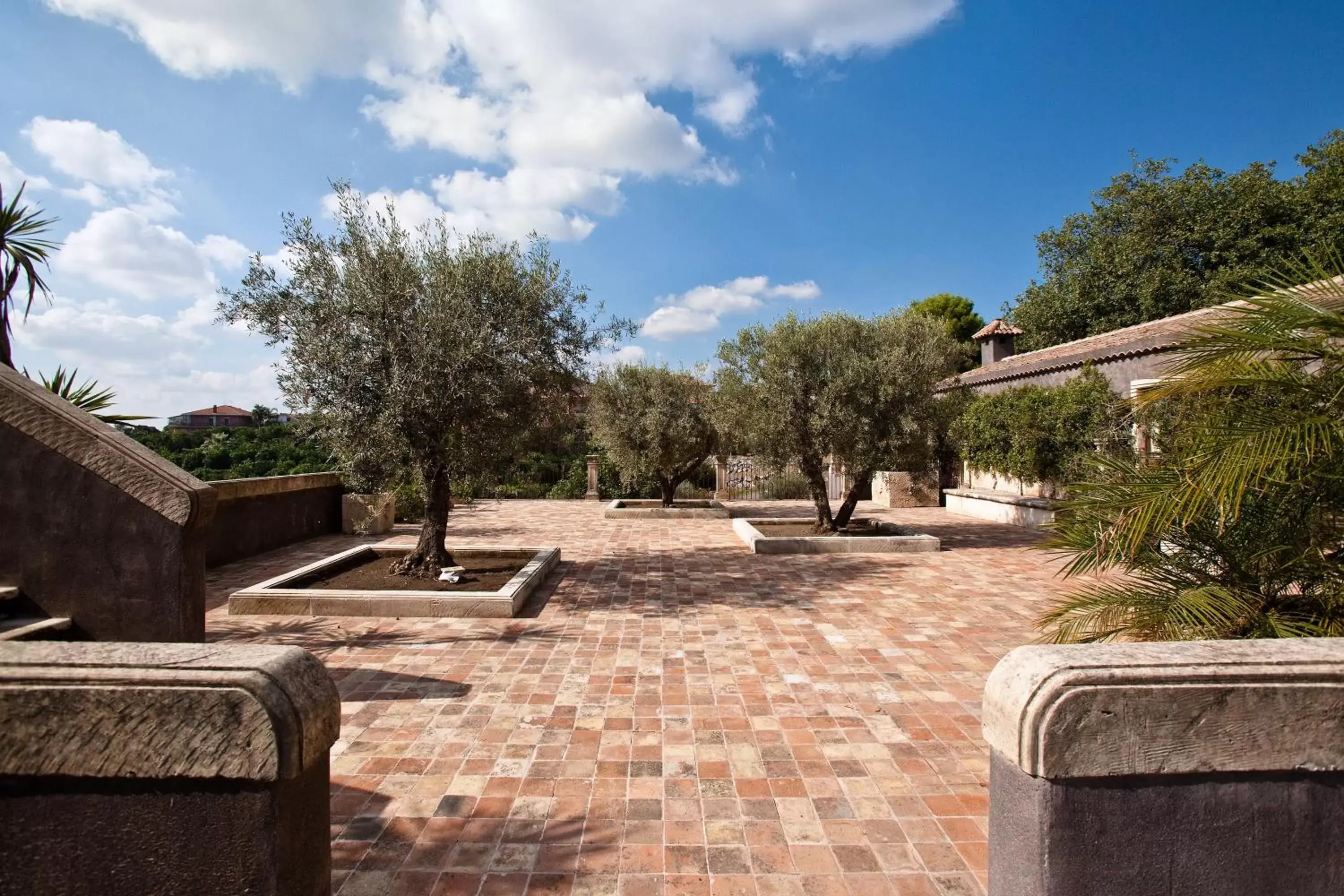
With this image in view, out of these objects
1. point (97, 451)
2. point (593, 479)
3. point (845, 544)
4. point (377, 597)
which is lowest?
point (845, 544)

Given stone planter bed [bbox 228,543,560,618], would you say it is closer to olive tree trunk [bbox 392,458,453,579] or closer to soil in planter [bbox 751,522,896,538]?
olive tree trunk [bbox 392,458,453,579]

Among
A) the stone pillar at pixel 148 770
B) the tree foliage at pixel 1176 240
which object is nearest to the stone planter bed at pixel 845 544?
the stone pillar at pixel 148 770

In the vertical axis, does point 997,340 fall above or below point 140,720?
above

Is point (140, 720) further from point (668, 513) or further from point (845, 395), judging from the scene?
point (668, 513)

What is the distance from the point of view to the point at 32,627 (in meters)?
3.35

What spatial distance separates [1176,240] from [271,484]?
2632 cm

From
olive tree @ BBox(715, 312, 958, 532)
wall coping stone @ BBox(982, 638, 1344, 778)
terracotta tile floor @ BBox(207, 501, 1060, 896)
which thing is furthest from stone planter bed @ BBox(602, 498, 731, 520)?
wall coping stone @ BBox(982, 638, 1344, 778)

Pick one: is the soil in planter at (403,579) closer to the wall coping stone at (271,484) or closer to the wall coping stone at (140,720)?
the wall coping stone at (271,484)

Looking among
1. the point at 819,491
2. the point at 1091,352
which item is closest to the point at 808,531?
the point at 819,491

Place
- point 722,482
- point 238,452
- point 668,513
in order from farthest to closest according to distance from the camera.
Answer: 1. point 722,482
2. point 668,513
3. point 238,452

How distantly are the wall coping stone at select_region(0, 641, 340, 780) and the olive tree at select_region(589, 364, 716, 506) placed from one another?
1382 centimetres

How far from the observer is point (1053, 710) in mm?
1590

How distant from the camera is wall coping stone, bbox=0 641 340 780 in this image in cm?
156

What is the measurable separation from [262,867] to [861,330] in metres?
10.7
